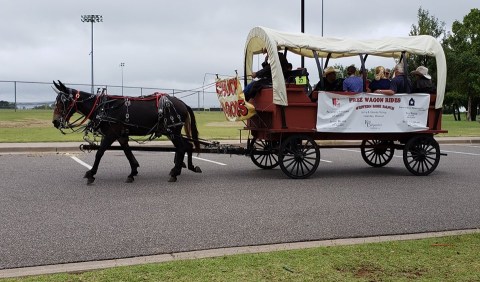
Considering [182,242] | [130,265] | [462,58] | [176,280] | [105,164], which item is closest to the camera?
[176,280]

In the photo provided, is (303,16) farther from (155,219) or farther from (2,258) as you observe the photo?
(2,258)

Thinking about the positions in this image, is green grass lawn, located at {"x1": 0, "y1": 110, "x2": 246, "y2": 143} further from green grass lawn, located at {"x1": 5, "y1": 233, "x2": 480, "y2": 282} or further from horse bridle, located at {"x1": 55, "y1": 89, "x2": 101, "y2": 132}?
green grass lawn, located at {"x1": 5, "y1": 233, "x2": 480, "y2": 282}

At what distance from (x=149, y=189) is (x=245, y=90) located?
10.9 feet

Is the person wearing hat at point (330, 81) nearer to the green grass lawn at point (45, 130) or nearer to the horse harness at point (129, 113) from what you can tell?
the horse harness at point (129, 113)

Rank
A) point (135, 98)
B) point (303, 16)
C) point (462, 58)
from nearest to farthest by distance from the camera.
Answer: point (135, 98), point (303, 16), point (462, 58)

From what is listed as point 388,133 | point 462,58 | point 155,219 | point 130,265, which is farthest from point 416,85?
point 462,58

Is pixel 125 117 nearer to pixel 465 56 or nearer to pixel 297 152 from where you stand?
pixel 297 152

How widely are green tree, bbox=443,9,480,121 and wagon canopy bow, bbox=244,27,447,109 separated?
42453 mm

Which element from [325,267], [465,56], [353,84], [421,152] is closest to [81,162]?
[353,84]

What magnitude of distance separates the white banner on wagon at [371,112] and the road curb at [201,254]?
471 cm

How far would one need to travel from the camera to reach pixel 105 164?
13.2 m

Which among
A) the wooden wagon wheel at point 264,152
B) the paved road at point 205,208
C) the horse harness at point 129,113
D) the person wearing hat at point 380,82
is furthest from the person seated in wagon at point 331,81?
the horse harness at point 129,113

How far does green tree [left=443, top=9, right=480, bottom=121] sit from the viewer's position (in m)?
51.9

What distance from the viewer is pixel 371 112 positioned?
11.3 metres
